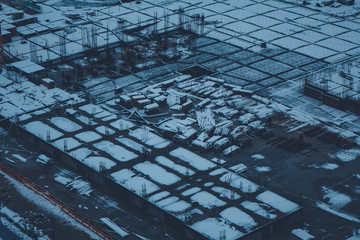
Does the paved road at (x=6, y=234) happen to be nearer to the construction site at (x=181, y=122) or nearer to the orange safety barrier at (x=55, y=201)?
the construction site at (x=181, y=122)

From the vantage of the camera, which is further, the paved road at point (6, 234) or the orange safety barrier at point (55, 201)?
the orange safety barrier at point (55, 201)

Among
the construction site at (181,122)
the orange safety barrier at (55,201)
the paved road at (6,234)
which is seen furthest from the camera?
the construction site at (181,122)

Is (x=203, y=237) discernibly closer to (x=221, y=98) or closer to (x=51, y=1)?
(x=221, y=98)

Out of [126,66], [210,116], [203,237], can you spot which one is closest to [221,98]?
[210,116]

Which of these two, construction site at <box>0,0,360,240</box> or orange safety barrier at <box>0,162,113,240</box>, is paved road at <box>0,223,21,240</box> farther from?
orange safety barrier at <box>0,162,113,240</box>

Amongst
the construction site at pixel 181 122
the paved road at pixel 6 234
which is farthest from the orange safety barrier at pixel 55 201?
the paved road at pixel 6 234

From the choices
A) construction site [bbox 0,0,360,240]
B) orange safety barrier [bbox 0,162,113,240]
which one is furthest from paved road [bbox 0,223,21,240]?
orange safety barrier [bbox 0,162,113,240]

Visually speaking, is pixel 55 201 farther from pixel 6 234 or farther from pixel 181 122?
pixel 181 122
